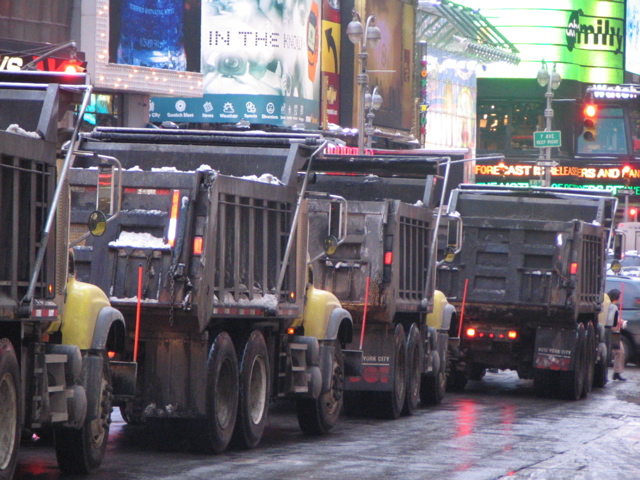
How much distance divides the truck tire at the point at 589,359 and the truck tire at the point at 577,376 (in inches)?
13.0

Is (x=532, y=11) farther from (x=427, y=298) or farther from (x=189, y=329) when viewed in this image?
(x=189, y=329)

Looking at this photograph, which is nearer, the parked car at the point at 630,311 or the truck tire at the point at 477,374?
the truck tire at the point at 477,374

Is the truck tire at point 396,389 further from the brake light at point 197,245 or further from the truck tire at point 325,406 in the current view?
the brake light at point 197,245

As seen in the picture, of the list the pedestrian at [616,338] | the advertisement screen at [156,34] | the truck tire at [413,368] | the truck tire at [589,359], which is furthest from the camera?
the advertisement screen at [156,34]

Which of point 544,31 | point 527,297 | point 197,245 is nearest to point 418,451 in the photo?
point 197,245

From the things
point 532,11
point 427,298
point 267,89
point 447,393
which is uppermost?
point 532,11

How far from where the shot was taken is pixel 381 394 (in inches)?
664

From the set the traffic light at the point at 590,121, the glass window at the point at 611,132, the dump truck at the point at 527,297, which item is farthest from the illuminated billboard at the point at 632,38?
the dump truck at the point at 527,297

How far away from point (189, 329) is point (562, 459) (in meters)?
3.72

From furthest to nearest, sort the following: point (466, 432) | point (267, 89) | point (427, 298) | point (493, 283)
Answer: point (267, 89)
point (493, 283)
point (427, 298)
point (466, 432)

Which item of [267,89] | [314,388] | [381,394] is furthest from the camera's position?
[267,89]

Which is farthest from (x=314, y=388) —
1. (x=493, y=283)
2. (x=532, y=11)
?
(x=532, y=11)

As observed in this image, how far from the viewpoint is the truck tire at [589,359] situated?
21.5 metres

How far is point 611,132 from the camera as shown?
7688cm
